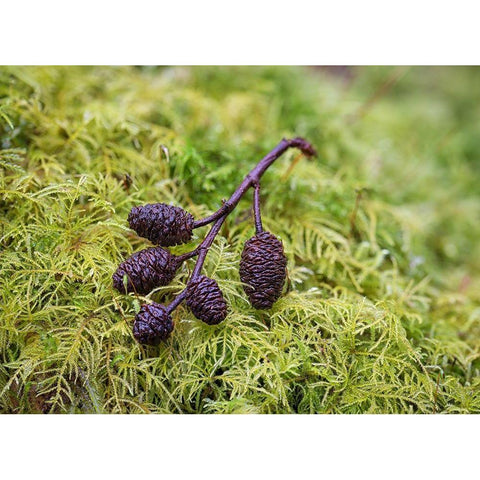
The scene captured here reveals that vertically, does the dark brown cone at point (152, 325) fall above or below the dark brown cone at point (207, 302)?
below

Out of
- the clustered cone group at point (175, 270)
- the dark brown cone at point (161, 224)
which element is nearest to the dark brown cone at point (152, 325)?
the clustered cone group at point (175, 270)

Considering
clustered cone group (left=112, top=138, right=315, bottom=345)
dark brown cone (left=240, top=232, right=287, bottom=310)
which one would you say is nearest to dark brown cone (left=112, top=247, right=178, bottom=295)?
clustered cone group (left=112, top=138, right=315, bottom=345)

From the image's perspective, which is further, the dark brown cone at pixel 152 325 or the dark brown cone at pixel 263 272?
the dark brown cone at pixel 263 272

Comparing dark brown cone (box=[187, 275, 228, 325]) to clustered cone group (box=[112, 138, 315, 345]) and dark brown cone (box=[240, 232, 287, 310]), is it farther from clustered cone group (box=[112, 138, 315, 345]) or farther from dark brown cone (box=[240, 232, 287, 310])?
dark brown cone (box=[240, 232, 287, 310])

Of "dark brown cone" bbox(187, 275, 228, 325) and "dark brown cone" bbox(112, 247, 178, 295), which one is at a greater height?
"dark brown cone" bbox(112, 247, 178, 295)

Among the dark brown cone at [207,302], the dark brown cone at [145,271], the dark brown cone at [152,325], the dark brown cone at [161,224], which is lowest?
the dark brown cone at [152,325]

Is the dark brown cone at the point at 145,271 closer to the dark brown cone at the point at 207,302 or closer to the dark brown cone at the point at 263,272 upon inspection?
the dark brown cone at the point at 207,302

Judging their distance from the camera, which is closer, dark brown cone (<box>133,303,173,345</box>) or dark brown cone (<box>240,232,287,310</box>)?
dark brown cone (<box>133,303,173,345</box>)
